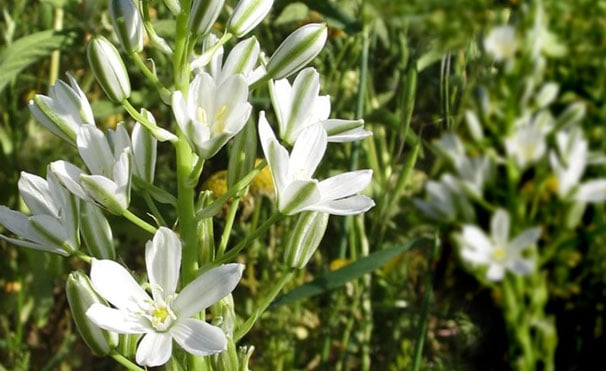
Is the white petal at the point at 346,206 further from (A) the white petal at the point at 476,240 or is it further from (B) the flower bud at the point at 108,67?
(A) the white petal at the point at 476,240

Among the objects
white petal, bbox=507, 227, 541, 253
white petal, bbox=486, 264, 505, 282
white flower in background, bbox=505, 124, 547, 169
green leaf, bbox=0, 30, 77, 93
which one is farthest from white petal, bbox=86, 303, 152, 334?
white flower in background, bbox=505, 124, 547, 169

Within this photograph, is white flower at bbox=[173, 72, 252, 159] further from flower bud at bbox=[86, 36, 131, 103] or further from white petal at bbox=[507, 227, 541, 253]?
white petal at bbox=[507, 227, 541, 253]

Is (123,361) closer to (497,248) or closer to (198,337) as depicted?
(198,337)

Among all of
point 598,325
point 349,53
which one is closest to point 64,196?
point 349,53

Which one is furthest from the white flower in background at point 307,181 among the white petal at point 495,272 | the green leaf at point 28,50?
the white petal at point 495,272

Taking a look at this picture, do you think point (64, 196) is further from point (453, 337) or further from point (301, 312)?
point (453, 337)
